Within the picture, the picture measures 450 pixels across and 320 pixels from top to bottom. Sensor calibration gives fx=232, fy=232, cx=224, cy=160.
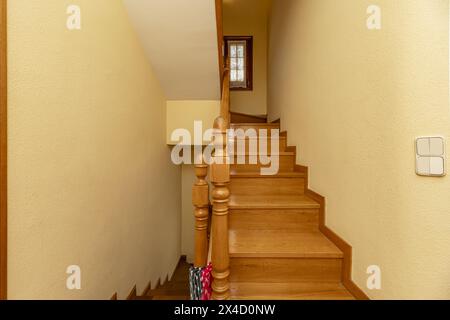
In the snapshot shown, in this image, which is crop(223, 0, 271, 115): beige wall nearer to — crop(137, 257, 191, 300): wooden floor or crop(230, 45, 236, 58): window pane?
crop(230, 45, 236, 58): window pane

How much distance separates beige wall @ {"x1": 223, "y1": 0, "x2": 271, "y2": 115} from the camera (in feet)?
15.6

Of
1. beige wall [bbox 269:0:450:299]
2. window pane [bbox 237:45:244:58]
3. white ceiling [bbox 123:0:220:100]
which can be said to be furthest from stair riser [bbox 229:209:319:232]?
window pane [bbox 237:45:244:58]

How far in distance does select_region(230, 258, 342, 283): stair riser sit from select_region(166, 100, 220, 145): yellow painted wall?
2.17 metres

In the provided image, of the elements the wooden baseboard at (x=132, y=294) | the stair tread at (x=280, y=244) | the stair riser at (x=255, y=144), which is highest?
the stair riser at (x=255, y=144)

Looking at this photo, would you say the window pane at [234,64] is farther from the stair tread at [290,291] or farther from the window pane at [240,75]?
the stair tread at [290,291]

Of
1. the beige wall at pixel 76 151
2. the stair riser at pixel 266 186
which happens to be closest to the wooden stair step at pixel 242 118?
the beige wall at pixel 76 151

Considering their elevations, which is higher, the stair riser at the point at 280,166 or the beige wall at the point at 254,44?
the beige wall at the point at 254,44

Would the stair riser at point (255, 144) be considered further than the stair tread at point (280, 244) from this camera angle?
Yes

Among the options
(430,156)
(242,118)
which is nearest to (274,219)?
(430,156)

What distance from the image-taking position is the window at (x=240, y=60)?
491cm

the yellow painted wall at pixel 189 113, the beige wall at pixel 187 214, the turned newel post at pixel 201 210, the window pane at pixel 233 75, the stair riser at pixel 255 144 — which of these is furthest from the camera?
the window pane at pixel 233 75

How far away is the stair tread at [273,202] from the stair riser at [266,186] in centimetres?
5

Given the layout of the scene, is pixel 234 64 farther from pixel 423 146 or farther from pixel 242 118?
pixel 423 146

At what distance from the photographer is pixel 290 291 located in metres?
1.25
